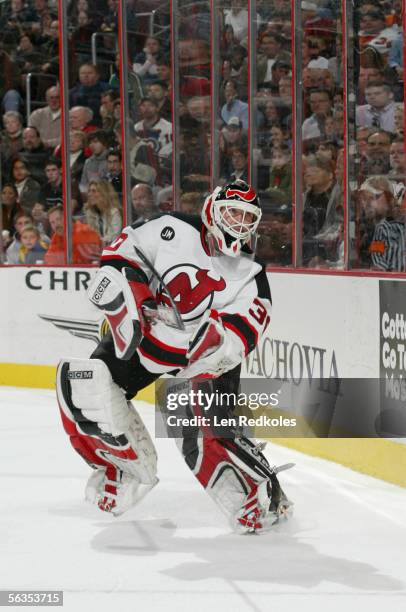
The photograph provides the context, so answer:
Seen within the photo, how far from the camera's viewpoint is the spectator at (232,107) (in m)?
6.99

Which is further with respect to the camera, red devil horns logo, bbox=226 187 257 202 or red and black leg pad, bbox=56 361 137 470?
red and black leg pad, bbox=56 361 137 470

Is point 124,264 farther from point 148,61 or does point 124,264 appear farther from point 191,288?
point 148,61

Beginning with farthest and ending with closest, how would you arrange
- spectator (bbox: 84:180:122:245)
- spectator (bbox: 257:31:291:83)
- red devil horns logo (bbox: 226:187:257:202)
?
spectator (bbox: 84:180:122:245)
spectator (bbox: 257:31:291:83)
red devil horns logo (bbox: 226:187:257:202)

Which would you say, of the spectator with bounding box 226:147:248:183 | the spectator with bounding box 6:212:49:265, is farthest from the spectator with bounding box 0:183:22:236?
the spectator with bounding box 226:147:248:183

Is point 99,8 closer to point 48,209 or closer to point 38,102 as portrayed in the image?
point 38,102

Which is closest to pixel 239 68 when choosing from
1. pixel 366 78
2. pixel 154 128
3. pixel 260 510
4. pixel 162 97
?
pixel 162 97

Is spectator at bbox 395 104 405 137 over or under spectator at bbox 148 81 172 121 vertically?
under

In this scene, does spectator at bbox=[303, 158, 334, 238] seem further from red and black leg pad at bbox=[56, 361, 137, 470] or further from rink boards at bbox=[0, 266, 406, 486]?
red and black leg pad at bbox=[56, 361, 137, 470]

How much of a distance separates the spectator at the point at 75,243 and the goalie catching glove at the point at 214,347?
175 inches

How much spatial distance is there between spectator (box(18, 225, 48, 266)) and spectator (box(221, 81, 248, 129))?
73.5 inches

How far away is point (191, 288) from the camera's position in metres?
4.10

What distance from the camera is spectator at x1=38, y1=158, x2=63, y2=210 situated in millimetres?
8578

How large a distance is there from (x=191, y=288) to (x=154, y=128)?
13.8 ft

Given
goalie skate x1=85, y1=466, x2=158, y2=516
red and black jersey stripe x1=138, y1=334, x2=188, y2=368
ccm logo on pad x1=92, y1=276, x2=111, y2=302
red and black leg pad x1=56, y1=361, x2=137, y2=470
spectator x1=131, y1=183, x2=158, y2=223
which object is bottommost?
goalie skate x1=85, y1=466, x2=158, y2=516
